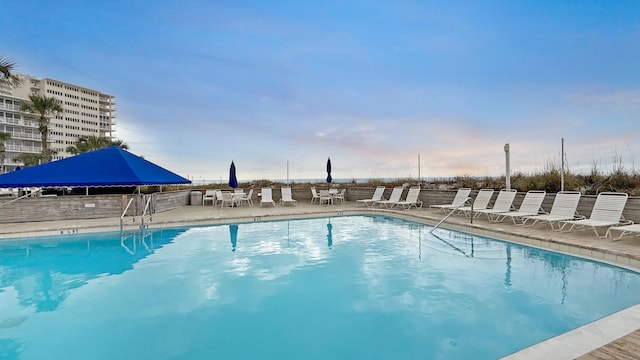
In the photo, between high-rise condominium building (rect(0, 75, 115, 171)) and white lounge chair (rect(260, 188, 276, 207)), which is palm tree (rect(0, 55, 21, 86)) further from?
high-rise condominium building (rect(0, 75, 115, 171))

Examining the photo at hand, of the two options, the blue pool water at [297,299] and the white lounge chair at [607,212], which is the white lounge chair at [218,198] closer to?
the blue pool water at [297,299]

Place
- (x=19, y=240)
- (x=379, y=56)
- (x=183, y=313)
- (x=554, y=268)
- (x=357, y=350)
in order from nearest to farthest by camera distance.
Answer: (x=357, y=350)
(x=183, y=313)
(x=554, y=268)
(x=19, y=240)
(x=379, y=56)

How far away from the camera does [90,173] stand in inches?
396

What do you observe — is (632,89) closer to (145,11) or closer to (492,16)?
(492,16)

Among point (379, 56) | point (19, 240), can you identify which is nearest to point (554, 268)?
point (379, 56)

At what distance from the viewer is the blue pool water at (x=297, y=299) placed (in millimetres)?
3000

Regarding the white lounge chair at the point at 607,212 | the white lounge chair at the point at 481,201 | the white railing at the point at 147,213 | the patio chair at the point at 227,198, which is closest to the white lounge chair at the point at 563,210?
the white lounge chair at the point at 607,212

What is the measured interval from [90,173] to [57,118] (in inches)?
1632

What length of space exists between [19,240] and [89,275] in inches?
147

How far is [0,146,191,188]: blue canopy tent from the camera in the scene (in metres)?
9.55

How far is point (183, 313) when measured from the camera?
146 inches

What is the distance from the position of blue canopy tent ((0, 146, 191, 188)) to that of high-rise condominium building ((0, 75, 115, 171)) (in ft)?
130

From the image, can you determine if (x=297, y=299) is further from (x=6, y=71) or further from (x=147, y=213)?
(x=6, y=71)

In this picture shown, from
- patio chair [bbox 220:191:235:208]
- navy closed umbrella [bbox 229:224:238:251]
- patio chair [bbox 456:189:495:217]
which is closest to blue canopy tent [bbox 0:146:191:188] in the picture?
patio chair [bbox 220:191:235:208]
